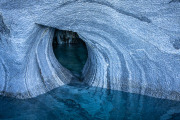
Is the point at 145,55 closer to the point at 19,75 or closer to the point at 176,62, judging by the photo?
the point at 176,62

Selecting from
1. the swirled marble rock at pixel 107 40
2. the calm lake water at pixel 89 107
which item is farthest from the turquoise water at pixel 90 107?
the swirled marble rock at pixel 107 40

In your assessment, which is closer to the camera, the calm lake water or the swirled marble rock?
the swirled marble rock

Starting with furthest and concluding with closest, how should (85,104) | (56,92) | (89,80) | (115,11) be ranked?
(89,80), (56,92), (85,104), (115,11)

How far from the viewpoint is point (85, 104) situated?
11.6ft

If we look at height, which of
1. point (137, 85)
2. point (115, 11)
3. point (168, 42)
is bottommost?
point (137, 85)

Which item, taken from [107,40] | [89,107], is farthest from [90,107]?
[107,40]

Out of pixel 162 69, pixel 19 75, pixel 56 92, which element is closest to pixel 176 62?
Result: pixel 162 69

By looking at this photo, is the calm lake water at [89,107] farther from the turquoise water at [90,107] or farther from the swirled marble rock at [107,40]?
the swirled marble rock at [107,40]

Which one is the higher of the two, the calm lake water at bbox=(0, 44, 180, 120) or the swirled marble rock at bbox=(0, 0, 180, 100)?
the swirled marble rock at bbox=(0, 0, 180, 100)

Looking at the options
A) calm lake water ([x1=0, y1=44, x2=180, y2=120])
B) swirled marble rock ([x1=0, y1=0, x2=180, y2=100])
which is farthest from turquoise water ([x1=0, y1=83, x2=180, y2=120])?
swirled marble rock ([x1=0, y1=0, x2=180, y2=100])

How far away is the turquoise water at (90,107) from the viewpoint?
3.01 metres

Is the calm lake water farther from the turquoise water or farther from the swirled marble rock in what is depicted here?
the swirled marble rock

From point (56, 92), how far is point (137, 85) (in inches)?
73.9

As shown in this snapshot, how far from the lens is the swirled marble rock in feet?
9.12
